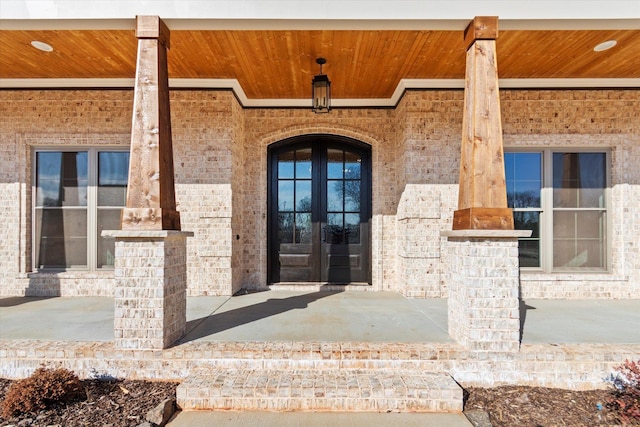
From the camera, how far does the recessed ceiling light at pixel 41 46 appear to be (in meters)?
3.91

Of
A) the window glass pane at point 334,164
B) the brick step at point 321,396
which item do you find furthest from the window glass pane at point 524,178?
the brick step at point 321,396

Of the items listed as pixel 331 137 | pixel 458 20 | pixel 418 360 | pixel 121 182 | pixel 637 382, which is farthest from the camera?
pixel 331 137

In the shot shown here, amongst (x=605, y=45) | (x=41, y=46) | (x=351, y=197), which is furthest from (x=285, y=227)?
(x=605, y=45)

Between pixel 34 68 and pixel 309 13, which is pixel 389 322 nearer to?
pixel 309 13

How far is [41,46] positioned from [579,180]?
716 centimetres

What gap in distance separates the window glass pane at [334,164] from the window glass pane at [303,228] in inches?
30.1

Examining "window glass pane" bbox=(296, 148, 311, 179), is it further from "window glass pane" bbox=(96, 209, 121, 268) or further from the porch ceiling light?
"window glass pane" bbox=(96, 209, 121, 268)

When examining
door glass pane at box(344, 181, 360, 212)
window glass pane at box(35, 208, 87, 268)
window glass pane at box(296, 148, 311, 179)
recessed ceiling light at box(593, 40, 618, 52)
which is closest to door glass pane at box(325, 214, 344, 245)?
door glass pane at box(344, 181, 360, 212)

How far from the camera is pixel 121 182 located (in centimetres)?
538

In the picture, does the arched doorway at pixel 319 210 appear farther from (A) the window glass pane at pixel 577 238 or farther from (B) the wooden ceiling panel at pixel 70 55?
(A) the window glass pane at pixel 577 238

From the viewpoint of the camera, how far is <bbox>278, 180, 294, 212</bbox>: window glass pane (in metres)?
5.89

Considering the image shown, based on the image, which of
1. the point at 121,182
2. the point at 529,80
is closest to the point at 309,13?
the point at 529,80

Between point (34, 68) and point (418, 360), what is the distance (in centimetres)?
575

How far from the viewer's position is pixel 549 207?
5.27 m
